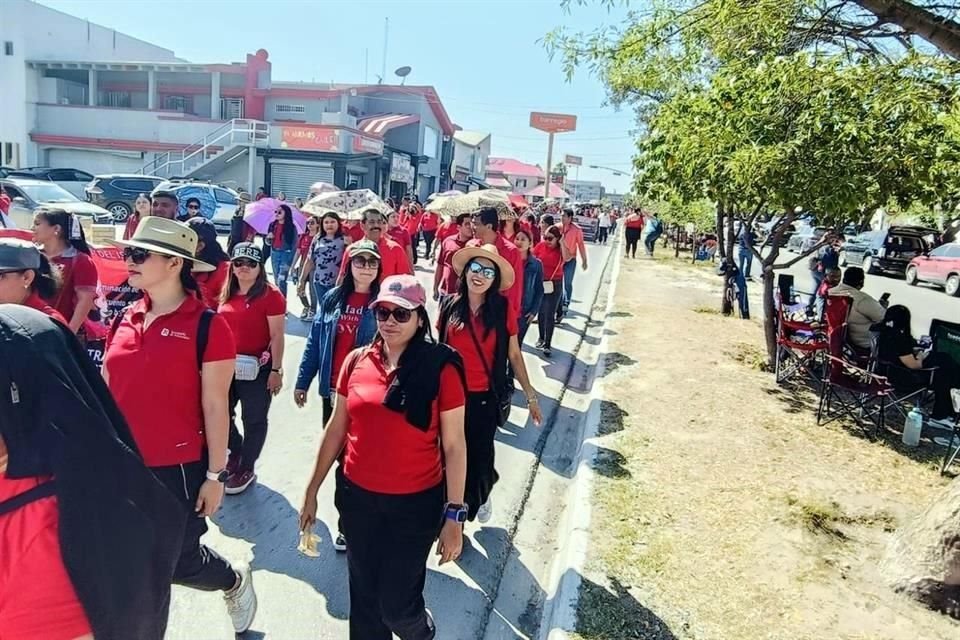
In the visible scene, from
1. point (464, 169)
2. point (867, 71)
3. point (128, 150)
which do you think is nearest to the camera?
point (867, 71)

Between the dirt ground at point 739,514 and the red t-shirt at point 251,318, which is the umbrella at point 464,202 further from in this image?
the red t-shirt at point 251,318

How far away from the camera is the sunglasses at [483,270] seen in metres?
3.95

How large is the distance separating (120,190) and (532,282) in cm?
2045

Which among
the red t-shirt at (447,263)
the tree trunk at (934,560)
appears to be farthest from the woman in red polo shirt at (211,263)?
the tree trunk at (934,560)

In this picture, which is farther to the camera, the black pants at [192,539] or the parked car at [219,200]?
the parked car at [219,200]

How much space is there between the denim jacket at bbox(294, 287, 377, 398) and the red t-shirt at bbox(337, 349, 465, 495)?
1.15 metres

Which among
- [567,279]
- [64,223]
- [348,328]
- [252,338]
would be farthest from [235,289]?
[567,279]

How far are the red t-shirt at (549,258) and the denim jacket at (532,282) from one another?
42 centimetres

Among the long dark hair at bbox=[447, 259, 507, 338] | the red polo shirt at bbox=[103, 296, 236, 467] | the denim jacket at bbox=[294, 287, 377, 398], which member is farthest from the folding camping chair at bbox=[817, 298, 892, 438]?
the red polo shirt at bbox=[103, 296, 236, 467]

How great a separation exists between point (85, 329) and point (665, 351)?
23.8 ft

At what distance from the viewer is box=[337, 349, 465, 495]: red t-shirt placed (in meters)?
2.57

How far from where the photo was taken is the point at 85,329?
4.31m

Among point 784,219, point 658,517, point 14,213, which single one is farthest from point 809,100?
point 14,213

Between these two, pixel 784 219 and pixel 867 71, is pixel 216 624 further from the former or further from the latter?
pixel 784 219
